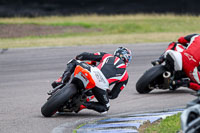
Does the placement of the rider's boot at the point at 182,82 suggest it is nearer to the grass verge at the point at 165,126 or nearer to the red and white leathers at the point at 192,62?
the red and white leathers at the point at 192,62

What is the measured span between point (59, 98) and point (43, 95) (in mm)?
2803

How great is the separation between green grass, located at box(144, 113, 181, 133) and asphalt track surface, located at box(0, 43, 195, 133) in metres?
1.17

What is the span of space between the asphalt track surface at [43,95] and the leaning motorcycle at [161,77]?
0.58ft

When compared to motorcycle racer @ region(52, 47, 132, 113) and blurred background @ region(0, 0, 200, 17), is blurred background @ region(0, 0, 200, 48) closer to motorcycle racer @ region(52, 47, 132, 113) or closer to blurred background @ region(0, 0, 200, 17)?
blurred background @ region(0, 0, 200, 17)

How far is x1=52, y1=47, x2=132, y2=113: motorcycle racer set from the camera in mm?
7707

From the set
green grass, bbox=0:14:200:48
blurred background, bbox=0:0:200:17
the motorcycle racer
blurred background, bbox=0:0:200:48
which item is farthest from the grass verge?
blurred background, bbox=0:0:200:17

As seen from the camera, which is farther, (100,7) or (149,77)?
(100,7)

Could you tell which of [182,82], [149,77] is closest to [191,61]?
[182,82]

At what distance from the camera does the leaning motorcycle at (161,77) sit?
9457 mm

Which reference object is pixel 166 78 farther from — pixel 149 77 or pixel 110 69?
pixel 110 69

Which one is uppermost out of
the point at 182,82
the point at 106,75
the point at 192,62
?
the point at 106,75

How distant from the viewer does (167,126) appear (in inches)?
249

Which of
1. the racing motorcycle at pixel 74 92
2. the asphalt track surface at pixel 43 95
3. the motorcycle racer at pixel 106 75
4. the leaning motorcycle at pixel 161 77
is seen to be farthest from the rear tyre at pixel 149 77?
the racing motorcycle at pixel 74 92

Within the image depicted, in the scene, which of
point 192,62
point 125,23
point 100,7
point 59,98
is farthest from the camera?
point 100,7
